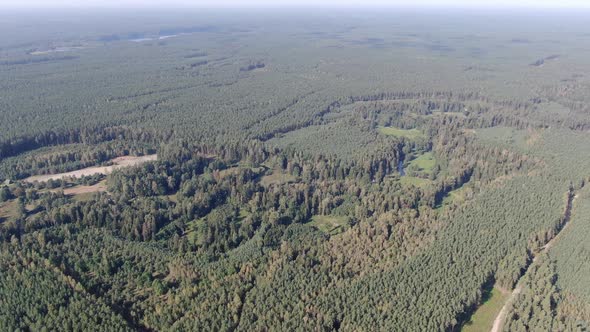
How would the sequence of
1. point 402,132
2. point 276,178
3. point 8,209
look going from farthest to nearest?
point 402,132 → point 276,178 → point 8,209

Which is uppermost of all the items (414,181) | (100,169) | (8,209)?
(100,169)

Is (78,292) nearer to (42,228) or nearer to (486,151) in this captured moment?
(42,228)

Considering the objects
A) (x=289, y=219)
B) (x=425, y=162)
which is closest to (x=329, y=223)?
(x=289, y=219)

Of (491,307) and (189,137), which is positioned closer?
(491,307)

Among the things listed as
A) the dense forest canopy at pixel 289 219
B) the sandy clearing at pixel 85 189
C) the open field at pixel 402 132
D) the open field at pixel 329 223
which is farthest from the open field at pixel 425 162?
the sandy clearing at pixel 85 189

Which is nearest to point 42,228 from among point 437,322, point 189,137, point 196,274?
point 196,274

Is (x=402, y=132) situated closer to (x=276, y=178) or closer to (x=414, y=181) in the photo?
(x=414, y=181)

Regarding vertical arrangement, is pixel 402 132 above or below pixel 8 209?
above

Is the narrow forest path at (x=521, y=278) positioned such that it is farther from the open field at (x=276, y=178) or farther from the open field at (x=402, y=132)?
the open field at (x=402, y=132)

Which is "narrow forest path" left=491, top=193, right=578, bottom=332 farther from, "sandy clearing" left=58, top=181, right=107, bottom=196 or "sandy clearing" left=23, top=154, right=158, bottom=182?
"sandy clearing" left=23, top=154, right=158, bottom=182
